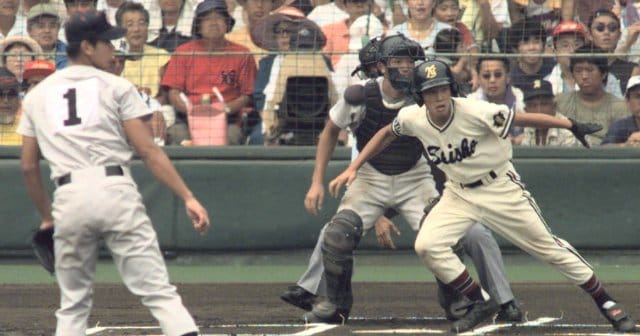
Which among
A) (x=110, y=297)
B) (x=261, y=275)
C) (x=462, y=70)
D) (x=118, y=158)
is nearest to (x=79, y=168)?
(x=118, y=158)

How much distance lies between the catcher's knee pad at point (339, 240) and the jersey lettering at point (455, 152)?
0.77 meters

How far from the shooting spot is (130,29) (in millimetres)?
12078

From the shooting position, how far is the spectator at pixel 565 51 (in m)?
11.7

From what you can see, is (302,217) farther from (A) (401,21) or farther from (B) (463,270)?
(B) (463,270)

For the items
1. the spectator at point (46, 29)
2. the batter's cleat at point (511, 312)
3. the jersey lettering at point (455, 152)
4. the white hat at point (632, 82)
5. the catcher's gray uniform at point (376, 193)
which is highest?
the spectator at point (46, 29)

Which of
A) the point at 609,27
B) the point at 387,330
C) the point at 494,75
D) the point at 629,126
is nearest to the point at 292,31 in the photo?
the point at 494,75

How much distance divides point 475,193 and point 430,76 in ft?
2.65

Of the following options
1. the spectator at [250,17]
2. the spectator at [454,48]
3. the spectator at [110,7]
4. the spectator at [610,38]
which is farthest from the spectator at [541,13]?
the spectator at [110,7]

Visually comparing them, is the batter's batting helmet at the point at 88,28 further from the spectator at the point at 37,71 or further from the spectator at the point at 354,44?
the spectator at the point at 37,71

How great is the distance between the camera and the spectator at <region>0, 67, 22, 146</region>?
11.7m

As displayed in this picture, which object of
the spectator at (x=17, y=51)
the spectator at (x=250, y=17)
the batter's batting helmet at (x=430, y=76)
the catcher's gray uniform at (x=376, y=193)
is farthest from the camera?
the spectator at (x=250, y=17)

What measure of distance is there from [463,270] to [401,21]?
4.96m

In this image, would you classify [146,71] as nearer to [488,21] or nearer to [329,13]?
[329,13]

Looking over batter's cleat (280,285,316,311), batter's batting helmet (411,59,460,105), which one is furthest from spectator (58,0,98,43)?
batter's batting helmet (411,59,460,105)
